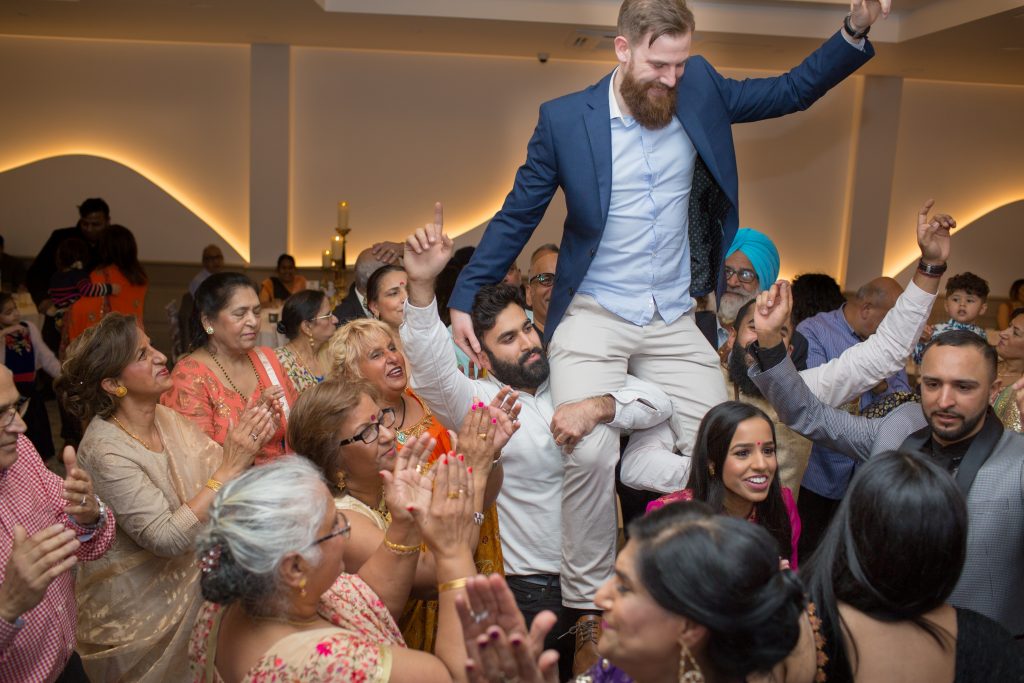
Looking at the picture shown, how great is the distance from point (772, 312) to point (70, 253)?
5375 mm

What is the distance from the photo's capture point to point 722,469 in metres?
2.54

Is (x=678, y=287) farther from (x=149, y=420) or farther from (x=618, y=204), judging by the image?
(x=149, y=420)

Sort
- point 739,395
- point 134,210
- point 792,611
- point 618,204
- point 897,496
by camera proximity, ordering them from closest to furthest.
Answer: point 792,611, point 897,496, point 618,204, point 739,395, point 134,210

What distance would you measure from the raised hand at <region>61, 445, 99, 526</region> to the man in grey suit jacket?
185 cm

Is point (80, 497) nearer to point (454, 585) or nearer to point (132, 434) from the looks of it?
point (132, 434)

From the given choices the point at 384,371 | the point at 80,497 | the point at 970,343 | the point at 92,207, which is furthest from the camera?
the point at 92,207

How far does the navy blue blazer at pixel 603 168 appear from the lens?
2.82m

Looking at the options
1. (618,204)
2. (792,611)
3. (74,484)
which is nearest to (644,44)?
(618,204)

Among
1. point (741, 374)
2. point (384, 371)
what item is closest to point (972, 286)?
point (741, 374)

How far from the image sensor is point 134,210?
960 cm

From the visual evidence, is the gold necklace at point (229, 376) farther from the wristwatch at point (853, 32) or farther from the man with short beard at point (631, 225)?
the wristwatch at point (853, 32)

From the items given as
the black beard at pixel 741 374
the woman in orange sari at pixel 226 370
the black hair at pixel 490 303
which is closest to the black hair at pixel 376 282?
the woman in orange sari at pixel 226 370

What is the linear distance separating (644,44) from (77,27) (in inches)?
312

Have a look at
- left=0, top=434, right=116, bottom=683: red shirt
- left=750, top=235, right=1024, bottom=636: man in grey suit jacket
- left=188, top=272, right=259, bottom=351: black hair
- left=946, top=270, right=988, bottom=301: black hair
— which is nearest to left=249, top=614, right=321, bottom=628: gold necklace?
left=0, top=434, right=116, bottom=683: red shirt
